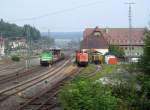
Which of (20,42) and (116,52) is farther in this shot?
(20,42)

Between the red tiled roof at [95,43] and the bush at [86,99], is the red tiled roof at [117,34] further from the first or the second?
the bush at [86,99]

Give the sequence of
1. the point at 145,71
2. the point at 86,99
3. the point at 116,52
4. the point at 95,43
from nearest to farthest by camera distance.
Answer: the point at 86,99, the point at 145,71, the point at 116,52, the point at 95,43

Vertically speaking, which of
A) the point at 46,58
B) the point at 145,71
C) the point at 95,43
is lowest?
the point at 46,58

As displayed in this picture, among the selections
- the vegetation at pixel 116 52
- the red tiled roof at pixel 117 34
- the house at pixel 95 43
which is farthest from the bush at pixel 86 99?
the red tiled roof at pixel 117 34

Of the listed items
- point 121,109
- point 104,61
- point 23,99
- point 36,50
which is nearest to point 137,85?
point 121,109

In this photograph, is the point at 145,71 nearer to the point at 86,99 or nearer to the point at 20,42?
the point at 86,99

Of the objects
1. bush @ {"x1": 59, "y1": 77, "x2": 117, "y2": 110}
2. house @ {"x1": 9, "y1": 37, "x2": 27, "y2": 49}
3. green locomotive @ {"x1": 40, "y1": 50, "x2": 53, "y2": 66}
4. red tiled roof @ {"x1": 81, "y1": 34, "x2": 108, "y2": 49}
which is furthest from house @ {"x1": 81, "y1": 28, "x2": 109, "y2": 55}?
bush @ {"x1": 59, "y1": 77, "x2": 117, "y2": 110}

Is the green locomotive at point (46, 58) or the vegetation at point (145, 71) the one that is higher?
the vegetation at point (145, 71)

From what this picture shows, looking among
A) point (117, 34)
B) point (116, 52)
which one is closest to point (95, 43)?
point (116, 52)

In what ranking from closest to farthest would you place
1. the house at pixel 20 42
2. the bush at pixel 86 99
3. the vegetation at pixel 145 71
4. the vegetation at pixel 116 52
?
the bush at pixel 86 99 < the vegetation at pixel 145 71 < the vegetation at pixel 116 52 < the house at pixel 20 42

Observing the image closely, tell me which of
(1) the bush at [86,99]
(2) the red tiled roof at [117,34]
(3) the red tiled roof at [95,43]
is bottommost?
(1) the bush at [86,99]

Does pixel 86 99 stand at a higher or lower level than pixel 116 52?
higher

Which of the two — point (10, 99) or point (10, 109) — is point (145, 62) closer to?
point (10, 109)

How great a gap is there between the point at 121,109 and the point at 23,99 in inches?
443
